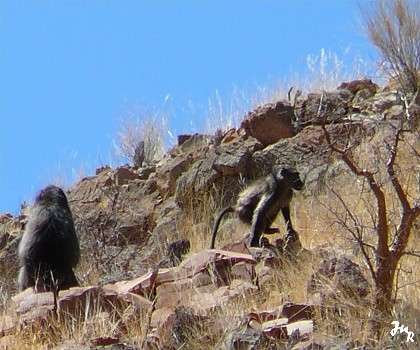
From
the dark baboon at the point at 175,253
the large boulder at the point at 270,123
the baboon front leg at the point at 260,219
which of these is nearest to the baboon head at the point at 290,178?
the baboon front leg at the point at 260,219

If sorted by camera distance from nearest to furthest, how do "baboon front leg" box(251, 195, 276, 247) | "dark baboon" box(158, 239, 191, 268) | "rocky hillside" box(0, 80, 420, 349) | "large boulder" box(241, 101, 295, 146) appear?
1. "rocky hillside" box(0, 80, 420, 349)
2. "dark baboon" box(158, 239, 191, 268)
3. "baboon front leg" box(251, 195, 276, 247)
4. "large boulder" box(241, 101, 295, 146)

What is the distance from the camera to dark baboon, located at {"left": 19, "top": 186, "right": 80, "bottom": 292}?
1160 centimetres

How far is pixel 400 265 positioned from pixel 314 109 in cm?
537

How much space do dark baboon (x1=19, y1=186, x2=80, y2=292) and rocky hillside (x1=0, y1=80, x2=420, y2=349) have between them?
0.34m

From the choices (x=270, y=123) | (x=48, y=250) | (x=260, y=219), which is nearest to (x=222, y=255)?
(x=260, y=219)

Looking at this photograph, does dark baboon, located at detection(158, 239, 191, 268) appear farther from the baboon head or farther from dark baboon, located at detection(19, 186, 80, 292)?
the baboon head

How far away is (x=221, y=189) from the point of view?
47.5 ft

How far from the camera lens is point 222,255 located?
10.6m

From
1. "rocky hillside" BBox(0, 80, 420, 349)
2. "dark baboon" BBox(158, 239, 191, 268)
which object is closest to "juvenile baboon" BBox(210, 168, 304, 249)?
"rocky hillside" BBox(0, 80, 420, 349)

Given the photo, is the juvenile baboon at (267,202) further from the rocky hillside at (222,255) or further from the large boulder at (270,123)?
the large boulder at (270,123)

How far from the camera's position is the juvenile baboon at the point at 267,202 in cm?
1221

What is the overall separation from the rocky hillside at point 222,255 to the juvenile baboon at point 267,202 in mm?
216

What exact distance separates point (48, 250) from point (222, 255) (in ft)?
6.45

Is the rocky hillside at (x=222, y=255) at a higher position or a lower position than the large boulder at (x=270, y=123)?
lower
